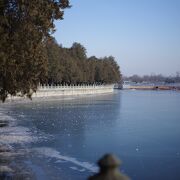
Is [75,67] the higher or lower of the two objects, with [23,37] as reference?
higher

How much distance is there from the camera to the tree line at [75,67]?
92456 mm

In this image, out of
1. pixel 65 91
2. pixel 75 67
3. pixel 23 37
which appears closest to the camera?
pixel 23 37

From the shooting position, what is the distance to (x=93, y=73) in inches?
5172

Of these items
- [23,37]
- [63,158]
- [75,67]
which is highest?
[75,67]

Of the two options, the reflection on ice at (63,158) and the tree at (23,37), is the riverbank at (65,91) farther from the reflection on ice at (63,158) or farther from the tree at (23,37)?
the tree at (23,37)

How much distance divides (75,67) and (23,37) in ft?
284

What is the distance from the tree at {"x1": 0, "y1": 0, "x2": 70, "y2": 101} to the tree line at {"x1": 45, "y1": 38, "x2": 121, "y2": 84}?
48334 millimetres

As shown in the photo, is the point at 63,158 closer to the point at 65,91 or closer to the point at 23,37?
the point at 23,37

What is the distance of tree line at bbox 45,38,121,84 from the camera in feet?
303

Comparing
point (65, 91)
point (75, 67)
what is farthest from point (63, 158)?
point (65, 91)

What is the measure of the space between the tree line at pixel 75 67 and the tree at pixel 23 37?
48334 mm

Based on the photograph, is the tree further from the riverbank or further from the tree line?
the riverbank

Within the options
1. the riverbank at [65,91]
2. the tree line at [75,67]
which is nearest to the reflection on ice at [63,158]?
the tree line at [75,67]

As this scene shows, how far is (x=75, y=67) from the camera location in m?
106
